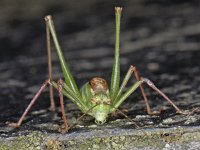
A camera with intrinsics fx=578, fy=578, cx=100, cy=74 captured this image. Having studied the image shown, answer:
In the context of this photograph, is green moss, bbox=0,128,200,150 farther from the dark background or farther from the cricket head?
the dark background

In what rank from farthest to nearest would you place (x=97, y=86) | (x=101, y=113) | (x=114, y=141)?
(x=97, y=86)
(x=101, y=113)
(x=114, y=141)

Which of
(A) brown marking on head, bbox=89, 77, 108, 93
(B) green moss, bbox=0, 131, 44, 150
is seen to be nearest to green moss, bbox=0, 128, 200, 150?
(B) green moss, bbox=0, 131, 44, 150

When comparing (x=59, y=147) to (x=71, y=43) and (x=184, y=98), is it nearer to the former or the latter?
(x=184, y=98)

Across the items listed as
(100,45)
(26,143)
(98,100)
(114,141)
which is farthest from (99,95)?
(100,45)

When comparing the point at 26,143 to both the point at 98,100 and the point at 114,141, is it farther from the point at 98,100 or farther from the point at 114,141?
the point at 98,100

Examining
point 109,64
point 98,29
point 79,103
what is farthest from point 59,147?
point 98,29

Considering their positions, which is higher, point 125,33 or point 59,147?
point 125,33

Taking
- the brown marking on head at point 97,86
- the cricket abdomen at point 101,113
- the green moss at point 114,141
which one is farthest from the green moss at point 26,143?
the brown marking on head at point 97,86
